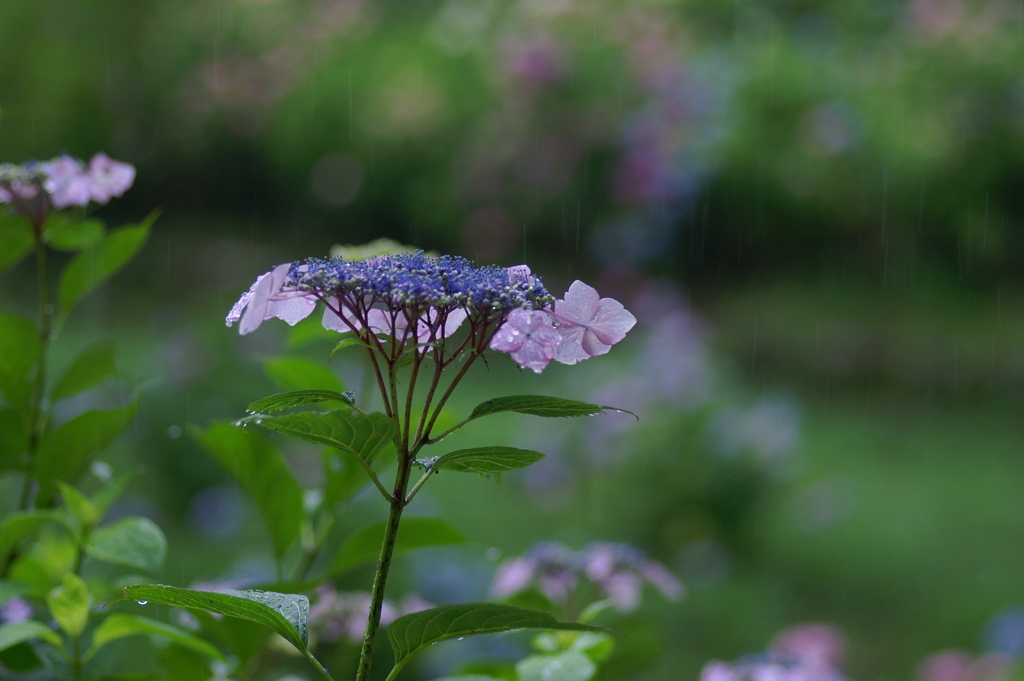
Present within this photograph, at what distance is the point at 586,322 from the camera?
340 millimetres

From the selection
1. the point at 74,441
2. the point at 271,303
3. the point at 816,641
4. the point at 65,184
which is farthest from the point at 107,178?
the point at 816,641

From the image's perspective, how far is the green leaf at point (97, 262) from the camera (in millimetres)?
537

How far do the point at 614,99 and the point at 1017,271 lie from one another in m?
1.10

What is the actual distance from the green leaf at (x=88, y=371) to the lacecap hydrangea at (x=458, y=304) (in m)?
0.24

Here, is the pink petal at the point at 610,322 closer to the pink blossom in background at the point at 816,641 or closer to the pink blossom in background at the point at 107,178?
the pink blossom in background at the point at 107,178

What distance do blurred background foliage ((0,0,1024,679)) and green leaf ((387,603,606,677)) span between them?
89 centimetres

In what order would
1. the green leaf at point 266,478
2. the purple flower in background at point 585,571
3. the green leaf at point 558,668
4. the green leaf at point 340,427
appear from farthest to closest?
Answer: the purple flower in background at point 585,571
the green leaf at point 266,478
the green leaf at point 558,668
the green leaf at point 340,427

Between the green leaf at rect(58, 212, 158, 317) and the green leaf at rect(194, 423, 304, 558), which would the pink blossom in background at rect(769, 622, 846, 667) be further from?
the green leaf at rect(58, 212, 158, 317)

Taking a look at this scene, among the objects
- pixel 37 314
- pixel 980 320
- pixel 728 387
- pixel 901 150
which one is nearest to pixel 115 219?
pixel 37 314

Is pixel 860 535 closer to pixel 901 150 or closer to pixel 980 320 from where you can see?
pixel 980 320

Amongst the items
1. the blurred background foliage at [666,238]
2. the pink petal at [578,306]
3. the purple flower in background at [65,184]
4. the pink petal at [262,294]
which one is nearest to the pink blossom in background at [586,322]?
the pink petal at [578,306]

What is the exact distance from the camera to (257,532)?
173 centimetres

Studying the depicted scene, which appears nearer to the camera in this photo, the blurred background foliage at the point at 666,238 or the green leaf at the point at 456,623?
the green leaf at the point at 456,623

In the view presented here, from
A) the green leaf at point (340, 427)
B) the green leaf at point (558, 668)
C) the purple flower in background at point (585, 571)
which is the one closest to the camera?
the green leaf at point (340, 427)
